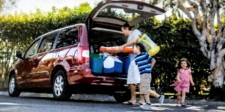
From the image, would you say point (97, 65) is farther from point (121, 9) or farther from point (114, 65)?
point (121, 9)

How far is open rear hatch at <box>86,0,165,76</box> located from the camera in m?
10.7

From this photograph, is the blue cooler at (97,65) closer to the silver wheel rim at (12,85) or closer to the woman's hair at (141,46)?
the woman's hair at (141,46)

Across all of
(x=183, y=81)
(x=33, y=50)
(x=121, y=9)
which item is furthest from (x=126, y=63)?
(x=33, y=50)

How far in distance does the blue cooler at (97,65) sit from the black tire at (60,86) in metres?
0.76

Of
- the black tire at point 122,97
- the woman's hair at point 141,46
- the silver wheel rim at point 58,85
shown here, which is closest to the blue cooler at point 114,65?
the woman's hair at point 141,46

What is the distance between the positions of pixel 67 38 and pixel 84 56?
1.03 metres

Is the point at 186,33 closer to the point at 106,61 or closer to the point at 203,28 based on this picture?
the point at 203,28

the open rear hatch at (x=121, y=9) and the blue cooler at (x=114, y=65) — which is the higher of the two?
the open rear hatch at (x=121, y=9)

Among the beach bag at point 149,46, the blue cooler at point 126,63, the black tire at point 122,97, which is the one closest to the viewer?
the beach bag at point 149,46

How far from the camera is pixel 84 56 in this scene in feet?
35.6

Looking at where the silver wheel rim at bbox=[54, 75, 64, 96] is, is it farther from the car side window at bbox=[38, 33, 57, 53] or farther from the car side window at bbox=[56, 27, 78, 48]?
the car side window at bbox=[38, 33, 57, 53]

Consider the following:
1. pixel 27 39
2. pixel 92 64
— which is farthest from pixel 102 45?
pixel 27 39

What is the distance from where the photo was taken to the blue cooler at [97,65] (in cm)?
1090

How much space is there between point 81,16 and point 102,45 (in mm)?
5209
